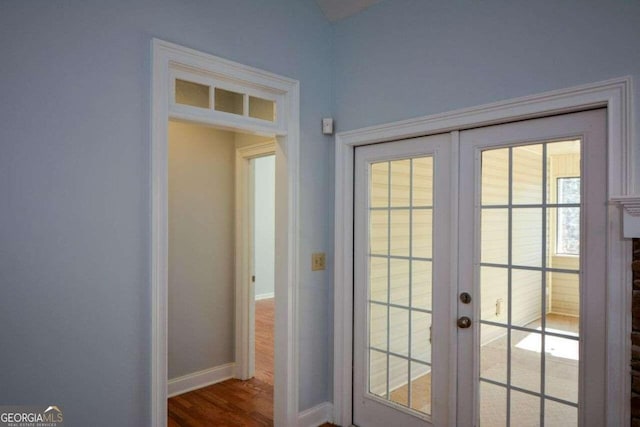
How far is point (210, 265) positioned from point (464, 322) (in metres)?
2.38

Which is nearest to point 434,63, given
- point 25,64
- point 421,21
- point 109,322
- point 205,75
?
point 421,21

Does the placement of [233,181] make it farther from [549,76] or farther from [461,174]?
[549,76]

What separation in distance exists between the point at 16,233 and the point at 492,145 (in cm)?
243

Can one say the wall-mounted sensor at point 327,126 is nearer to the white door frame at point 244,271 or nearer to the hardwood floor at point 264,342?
the white door frame at point 244,271

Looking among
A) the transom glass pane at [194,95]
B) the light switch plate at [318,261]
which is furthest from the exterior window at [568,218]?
the transom glass pane at [194,95]

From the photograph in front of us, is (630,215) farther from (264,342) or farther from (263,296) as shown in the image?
(263,296)

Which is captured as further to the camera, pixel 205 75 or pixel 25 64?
pixel 205 75

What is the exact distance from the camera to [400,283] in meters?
2.74

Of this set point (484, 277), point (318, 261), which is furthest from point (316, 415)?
point (484, 277)

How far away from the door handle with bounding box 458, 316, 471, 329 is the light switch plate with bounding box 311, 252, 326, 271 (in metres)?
1.06

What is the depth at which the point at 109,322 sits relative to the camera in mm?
1989

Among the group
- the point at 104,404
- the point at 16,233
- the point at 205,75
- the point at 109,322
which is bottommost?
the point at 104,404

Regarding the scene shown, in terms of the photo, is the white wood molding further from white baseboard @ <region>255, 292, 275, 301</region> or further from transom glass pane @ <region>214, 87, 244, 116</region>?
white baseboard @ <region>255, 292, 275, 301</region>

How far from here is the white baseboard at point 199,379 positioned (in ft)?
11.6
